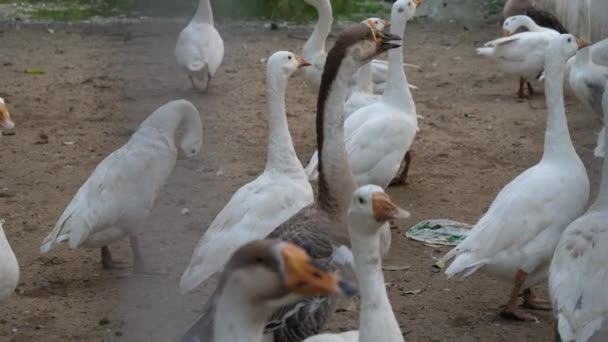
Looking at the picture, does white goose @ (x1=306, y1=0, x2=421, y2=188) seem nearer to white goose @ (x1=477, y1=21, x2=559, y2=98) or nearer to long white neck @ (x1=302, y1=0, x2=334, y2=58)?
long white neck @ (x1=302, y1=0, x2=334, y2=58)

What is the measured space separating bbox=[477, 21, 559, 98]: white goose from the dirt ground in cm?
21

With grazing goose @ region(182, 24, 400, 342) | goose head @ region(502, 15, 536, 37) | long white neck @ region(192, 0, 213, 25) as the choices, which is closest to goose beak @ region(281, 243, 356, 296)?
grazing goose @ region(182, 24, 400, 342)

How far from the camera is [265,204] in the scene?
3.78 metres

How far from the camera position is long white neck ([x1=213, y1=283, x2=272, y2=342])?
1.96 m

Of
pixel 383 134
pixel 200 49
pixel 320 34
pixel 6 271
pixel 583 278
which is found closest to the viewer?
pixel 583 278

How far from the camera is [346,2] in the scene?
28.7ft

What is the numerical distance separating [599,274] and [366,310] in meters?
0.81

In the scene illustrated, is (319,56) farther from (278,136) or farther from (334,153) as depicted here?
(334,153)

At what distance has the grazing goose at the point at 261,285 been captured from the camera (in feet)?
6.23

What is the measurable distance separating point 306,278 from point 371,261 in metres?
0.96

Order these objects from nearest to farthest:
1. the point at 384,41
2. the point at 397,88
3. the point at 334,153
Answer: the point at 334,153 → the point at 384,41 → the point at 397,88

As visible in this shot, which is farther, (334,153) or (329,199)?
(334,153)

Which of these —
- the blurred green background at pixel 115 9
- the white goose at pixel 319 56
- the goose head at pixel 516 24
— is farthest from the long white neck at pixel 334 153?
the goose head at pixel 516 24

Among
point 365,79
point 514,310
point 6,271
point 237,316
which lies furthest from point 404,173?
point 237,316
